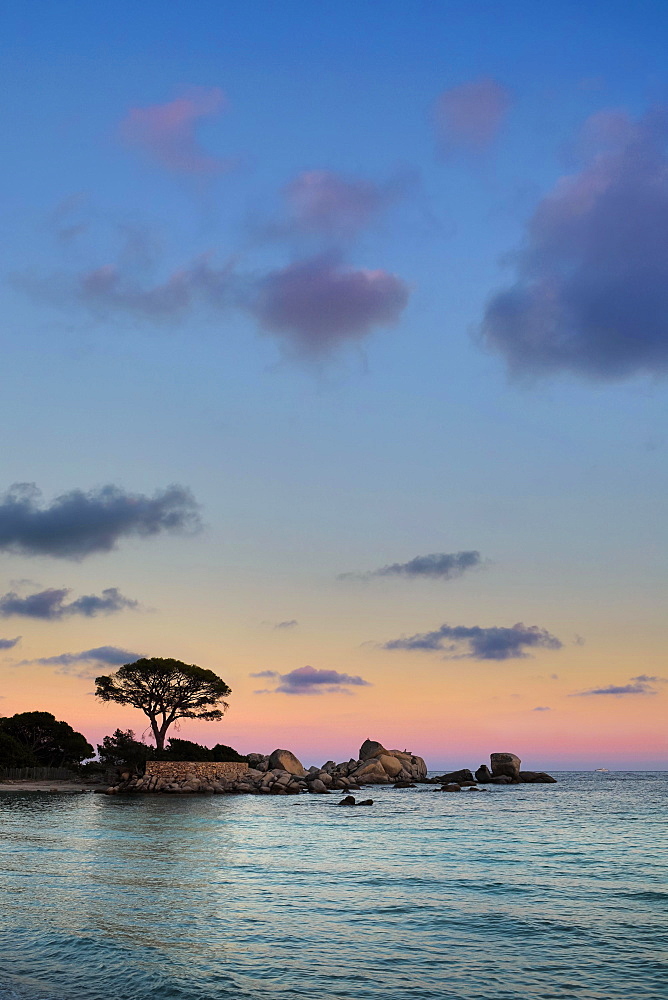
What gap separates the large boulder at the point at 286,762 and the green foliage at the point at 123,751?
17192 mm

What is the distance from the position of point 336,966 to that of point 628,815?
54.8 metres

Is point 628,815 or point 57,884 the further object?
point 628,815

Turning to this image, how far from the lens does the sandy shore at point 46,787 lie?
86.5m

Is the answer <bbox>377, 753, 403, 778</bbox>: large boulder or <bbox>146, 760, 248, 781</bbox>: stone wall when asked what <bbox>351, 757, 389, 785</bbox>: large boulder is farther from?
<bbox>146, 760, 248, 781</bbox>: stone wall

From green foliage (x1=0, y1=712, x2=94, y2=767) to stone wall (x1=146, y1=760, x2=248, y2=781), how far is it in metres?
27.5

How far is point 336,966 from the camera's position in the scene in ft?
53.5

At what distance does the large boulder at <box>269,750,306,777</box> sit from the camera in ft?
339

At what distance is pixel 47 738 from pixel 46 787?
80.8 ft

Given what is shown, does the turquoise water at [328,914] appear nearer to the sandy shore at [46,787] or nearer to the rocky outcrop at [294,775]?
the rocky outcrop at [294,775]

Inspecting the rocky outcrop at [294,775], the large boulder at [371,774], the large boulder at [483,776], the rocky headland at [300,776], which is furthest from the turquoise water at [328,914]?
the large boulder at [483,776]

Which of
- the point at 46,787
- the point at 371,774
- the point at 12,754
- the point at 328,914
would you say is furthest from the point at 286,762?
the point at 328,914

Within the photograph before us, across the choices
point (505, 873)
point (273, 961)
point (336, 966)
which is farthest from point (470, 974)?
point (505, 873)

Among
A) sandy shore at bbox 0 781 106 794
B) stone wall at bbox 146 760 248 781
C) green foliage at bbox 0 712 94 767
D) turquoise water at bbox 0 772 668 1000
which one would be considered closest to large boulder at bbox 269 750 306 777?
stone wall at bbox 146 760 248 781

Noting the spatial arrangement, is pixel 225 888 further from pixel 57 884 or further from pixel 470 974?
pixel 470 974
